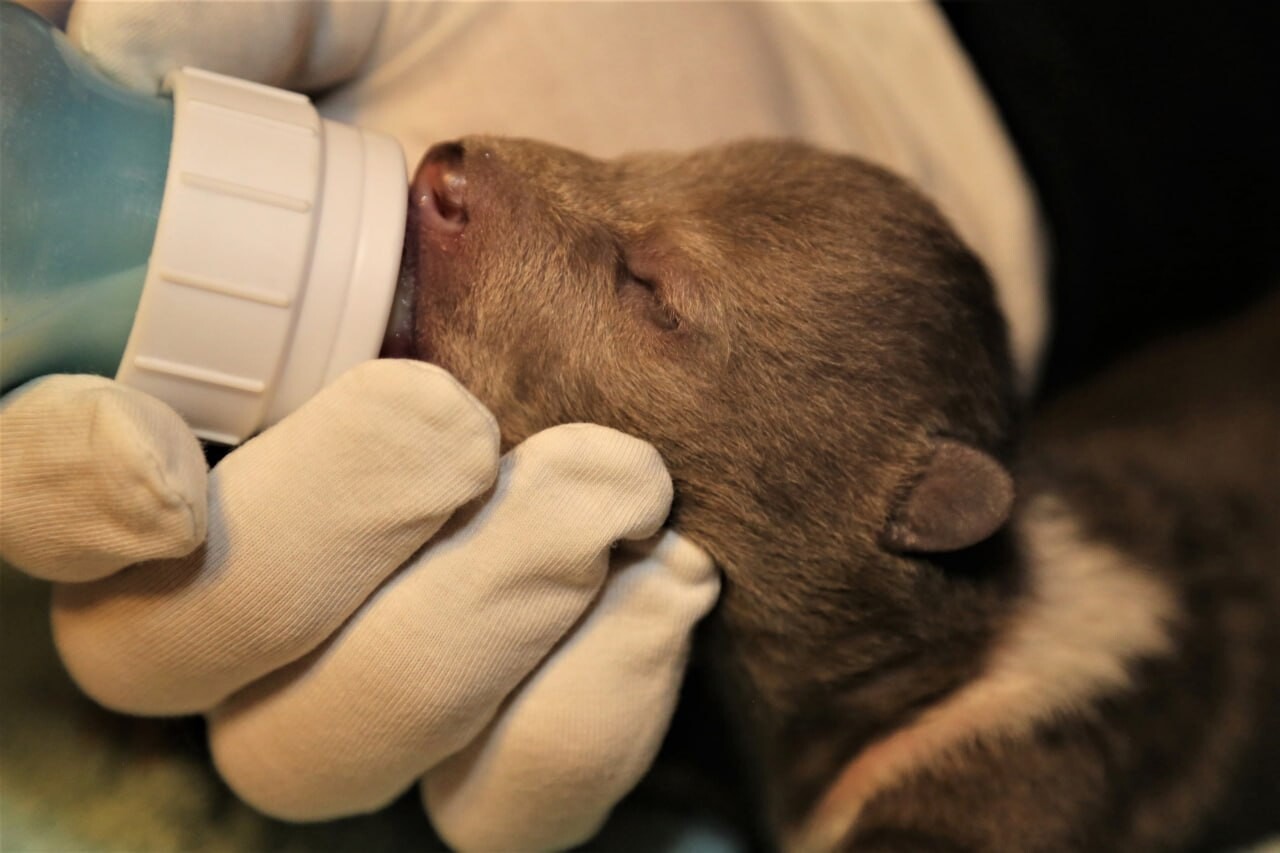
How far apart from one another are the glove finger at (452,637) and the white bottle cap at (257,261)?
0.25 m

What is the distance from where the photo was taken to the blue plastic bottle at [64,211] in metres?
1.11

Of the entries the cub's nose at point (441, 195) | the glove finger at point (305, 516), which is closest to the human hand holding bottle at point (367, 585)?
the glove finger at point (305, 516)

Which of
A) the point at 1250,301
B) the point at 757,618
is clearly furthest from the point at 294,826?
the point at 1250,301

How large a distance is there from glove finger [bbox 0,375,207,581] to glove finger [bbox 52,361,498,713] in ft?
0.18

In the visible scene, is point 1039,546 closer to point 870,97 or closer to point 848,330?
point 848,330

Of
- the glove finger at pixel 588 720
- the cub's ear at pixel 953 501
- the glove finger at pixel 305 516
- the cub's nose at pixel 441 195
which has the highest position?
the cub's nose at pixel 441 195

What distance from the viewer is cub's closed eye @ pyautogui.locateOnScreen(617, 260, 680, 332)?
58.5 inches

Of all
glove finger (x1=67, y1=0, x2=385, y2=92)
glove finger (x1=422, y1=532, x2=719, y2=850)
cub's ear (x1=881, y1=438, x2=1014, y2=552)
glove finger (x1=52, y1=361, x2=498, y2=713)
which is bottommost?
glove finger (x1=422, y1=532, x2=719, y2=850)

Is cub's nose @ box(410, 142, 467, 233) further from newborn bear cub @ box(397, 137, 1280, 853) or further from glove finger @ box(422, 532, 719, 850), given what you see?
glove finger @ box(422, 532, 719, 850)

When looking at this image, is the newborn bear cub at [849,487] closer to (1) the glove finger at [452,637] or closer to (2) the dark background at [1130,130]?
(1) the glove finger at [452,637]

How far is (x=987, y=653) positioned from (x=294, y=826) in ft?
3.42

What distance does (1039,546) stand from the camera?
191 cm

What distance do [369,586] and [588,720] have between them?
0.32 meters

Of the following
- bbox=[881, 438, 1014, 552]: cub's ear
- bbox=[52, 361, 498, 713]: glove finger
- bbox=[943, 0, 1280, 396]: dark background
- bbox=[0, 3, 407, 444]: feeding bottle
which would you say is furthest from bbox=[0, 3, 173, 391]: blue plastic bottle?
bbox=[943, 0, 1280, 396]: dark background
